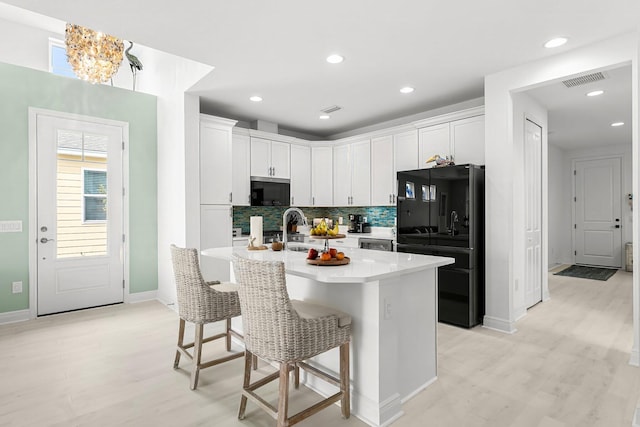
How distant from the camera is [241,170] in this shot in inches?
199

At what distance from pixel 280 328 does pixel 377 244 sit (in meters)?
3.21

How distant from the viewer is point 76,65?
390 cm

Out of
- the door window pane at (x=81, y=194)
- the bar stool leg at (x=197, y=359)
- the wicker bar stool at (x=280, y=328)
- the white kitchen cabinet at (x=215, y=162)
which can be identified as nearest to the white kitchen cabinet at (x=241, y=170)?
the white kitchen cabinet at (x=215, y=162)

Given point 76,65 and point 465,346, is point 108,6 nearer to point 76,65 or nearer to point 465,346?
point 76,65

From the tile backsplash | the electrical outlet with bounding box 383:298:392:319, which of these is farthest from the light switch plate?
the electrical outlet with bounding box 383:298:392:319

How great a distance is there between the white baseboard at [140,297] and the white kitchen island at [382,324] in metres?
3.26

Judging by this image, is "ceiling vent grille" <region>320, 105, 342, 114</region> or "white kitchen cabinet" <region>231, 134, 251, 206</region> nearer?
"ceiling vent grille" <region>320, 105, 342, 114</region>

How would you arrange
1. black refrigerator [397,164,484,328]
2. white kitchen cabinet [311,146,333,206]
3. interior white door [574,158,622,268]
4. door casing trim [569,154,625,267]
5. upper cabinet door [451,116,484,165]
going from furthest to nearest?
interior white door [574,158,622,268], door casing trim [569,154,625,267], white kitchen cabinet [311,146,333,206], upper cabinet door [451,116,484,165], black refrigerator [397,164,484,328]

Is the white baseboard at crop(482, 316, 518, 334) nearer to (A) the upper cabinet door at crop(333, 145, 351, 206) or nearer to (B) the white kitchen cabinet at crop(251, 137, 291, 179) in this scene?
(A) the upper cabinet door at crop(333, 145, 351, 206)

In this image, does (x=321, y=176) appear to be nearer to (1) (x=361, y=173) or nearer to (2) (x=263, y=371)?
(1) (x=361, y=173)

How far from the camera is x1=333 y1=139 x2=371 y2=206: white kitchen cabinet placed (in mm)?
5484

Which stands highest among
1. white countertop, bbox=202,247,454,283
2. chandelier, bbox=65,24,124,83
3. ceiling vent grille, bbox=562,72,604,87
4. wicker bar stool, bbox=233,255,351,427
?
chandelier, bbox=65,24,124,83

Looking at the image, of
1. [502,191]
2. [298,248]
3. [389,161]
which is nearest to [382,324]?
[298,248]

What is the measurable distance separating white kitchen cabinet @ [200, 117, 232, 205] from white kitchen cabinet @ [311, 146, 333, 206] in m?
1.69
